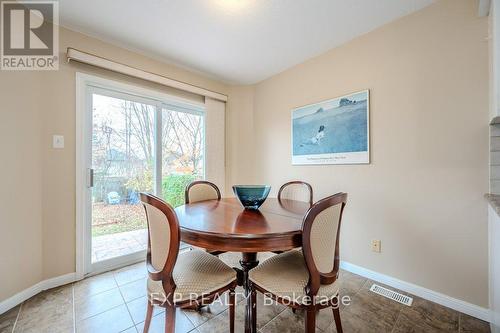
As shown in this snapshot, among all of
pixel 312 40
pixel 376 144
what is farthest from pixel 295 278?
pixel 312 40

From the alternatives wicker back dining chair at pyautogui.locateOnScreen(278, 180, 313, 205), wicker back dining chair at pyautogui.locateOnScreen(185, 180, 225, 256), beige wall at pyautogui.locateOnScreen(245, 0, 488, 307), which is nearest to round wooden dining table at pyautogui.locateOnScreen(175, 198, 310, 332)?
wicker back dining chair at pyautogui.locateOnScreen(185, 180, 225, 256)

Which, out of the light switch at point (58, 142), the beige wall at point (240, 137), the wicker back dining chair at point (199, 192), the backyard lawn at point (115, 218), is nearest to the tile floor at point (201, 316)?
the backyard lawn at point (115, 218)

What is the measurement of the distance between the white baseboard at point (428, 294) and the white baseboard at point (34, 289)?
2.78 metres

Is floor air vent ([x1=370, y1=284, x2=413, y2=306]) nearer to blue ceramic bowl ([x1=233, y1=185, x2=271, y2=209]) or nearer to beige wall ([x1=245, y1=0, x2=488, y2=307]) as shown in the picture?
beige wall ([x1=245, y1=0, x2=488, y2=307])

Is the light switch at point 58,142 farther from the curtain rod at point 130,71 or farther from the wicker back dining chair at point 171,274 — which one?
the wicker back dining chair at point 171,274

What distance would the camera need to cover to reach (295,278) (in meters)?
1.15

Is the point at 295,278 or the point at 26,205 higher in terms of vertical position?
the point at 26,205

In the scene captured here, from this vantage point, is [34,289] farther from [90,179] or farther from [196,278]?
[196,278]

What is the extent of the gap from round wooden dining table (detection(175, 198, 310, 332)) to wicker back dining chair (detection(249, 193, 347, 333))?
86 mm

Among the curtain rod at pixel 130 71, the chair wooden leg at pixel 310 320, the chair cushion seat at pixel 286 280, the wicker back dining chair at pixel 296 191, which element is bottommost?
the chair wooden leg at pixel 310 320

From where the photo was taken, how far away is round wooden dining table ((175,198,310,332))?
1031 millimetres

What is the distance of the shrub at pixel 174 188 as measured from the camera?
269 centimetres

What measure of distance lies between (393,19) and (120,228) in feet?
11.5

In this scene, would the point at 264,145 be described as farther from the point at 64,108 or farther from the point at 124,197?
the point at 64,108
